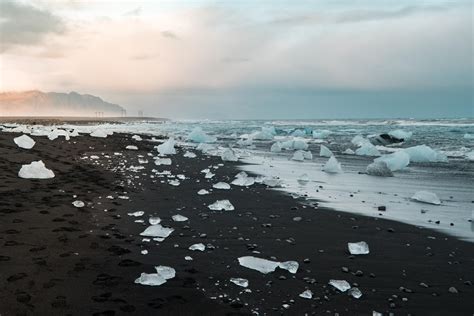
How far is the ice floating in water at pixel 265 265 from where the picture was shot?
13.5ft

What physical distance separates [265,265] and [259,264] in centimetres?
6

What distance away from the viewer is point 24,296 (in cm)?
325

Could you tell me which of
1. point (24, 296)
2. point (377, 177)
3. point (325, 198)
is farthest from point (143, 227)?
point (377, 177)

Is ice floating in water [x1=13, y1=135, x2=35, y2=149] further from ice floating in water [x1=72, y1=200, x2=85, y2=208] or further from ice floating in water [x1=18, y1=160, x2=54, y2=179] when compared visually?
ice floating in water [x1=72, y1=200, x2=85, y2=208]

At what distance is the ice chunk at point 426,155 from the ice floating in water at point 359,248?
39.6ft

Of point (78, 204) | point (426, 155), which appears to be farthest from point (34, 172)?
point (426, 155)

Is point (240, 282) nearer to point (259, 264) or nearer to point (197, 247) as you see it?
point (259, 264)

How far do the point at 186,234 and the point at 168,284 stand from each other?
1.62 meters

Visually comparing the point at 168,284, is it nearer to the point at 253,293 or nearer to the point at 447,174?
the point at 253,293

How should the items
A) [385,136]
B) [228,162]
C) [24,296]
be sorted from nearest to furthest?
[24,296] → [228,162] → [385,136]

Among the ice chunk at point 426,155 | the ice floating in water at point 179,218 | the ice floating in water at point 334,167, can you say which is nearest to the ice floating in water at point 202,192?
the ice floating in water at point 179,218

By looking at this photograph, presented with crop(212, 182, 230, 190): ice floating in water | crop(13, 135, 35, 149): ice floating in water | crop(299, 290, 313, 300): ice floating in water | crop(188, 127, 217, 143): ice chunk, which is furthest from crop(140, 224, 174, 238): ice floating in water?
crop(188, 127, 217, 143): ice chunk

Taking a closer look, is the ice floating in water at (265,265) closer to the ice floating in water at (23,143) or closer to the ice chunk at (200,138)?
the ice floating in water at (23,143)

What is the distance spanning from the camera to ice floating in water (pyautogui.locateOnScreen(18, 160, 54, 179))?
8.10 m
